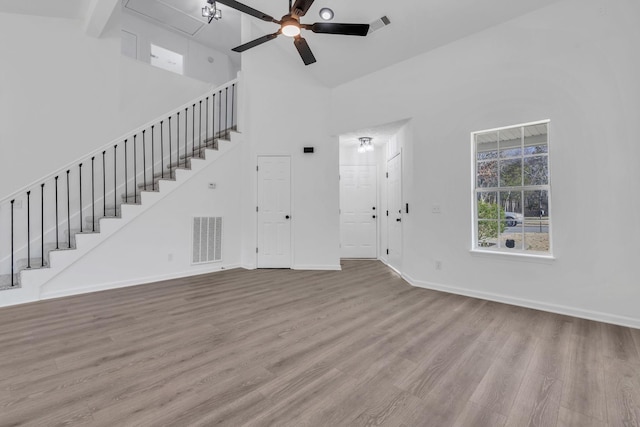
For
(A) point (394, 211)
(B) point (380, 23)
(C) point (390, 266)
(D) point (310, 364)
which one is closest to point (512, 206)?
(A) point (394, 211)

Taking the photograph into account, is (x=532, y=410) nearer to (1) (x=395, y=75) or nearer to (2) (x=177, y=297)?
(2) (x=177, y=297)

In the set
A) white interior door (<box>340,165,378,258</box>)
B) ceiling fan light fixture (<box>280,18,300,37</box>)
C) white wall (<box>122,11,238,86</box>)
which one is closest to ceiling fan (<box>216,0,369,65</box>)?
ceiling fan light fixture (<box>280,18,300,37</box>)

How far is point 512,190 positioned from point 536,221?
1.46ft

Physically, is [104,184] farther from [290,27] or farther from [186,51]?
[186,51]

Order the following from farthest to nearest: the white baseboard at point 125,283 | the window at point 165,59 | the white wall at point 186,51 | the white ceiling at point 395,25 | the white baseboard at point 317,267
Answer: the window at point 165,59
the white wall at point 186,51
the white baseboard at point 317,267
the white baseboard at point 125,283
the white ceiling at point 395,25

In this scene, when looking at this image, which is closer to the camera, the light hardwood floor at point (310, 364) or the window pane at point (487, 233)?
the light hardwood floor at point (310, 364)

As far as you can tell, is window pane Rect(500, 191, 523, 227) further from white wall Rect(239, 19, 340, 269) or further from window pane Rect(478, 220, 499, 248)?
white wall Rect(239, 19, 340, 269)

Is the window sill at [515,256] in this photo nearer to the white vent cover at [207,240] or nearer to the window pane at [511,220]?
the window pane at [511,220]

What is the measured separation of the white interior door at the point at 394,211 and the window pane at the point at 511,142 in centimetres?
165

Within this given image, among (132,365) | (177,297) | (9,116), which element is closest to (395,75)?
(177,297)

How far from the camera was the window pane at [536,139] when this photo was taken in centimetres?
330

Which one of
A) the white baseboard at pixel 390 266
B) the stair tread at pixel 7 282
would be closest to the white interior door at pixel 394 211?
the white baseboard at pixel 390 266

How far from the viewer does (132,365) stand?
1.99 meters

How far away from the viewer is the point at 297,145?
5453 millimetres
